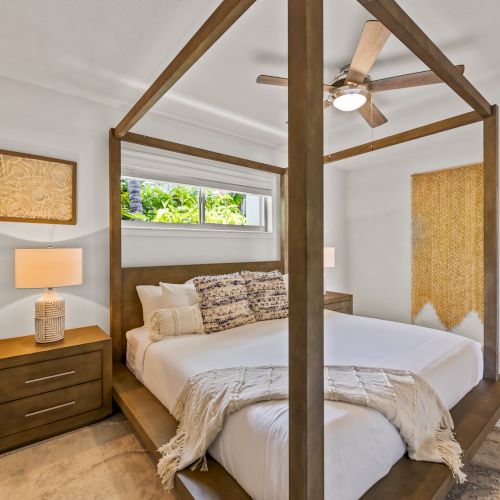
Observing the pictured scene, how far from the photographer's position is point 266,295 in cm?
295

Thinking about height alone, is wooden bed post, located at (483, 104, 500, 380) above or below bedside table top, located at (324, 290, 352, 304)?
above

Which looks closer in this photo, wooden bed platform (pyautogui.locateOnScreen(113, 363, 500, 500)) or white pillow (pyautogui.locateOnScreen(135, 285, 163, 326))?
wooden bed platform (pyautogui.locateOnScreen(113, 363, 500, 500))

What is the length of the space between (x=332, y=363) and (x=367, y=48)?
5.78 feet

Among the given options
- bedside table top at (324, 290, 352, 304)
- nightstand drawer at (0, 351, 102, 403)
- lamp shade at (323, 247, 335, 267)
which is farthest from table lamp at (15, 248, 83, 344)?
lamp shade at (323, 247, 335, 267)

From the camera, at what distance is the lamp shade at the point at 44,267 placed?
201cm

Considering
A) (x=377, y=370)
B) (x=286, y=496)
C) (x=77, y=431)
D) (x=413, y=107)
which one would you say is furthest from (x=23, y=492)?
(x=413, y=107)

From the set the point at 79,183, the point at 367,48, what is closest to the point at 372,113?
the point at 367,48

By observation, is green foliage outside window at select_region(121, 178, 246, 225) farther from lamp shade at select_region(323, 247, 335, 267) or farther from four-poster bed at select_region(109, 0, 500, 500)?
lamp shade at select_region(323, 247, 335, 267)

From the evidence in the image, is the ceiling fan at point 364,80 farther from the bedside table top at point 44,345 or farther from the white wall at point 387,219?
the bedside table top at point 44,345

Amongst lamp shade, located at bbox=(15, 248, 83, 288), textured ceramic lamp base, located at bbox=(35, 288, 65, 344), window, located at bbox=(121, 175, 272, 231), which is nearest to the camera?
lamp shade, located at bbox=(15, 248, 83, 288)

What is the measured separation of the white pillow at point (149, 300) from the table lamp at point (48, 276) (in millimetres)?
580

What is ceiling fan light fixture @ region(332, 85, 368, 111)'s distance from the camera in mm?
2100

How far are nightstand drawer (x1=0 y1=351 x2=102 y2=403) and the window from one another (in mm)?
1337

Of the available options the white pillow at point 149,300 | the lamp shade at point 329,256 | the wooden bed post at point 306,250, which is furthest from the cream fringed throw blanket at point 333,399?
the lamp shade at point 329,256
